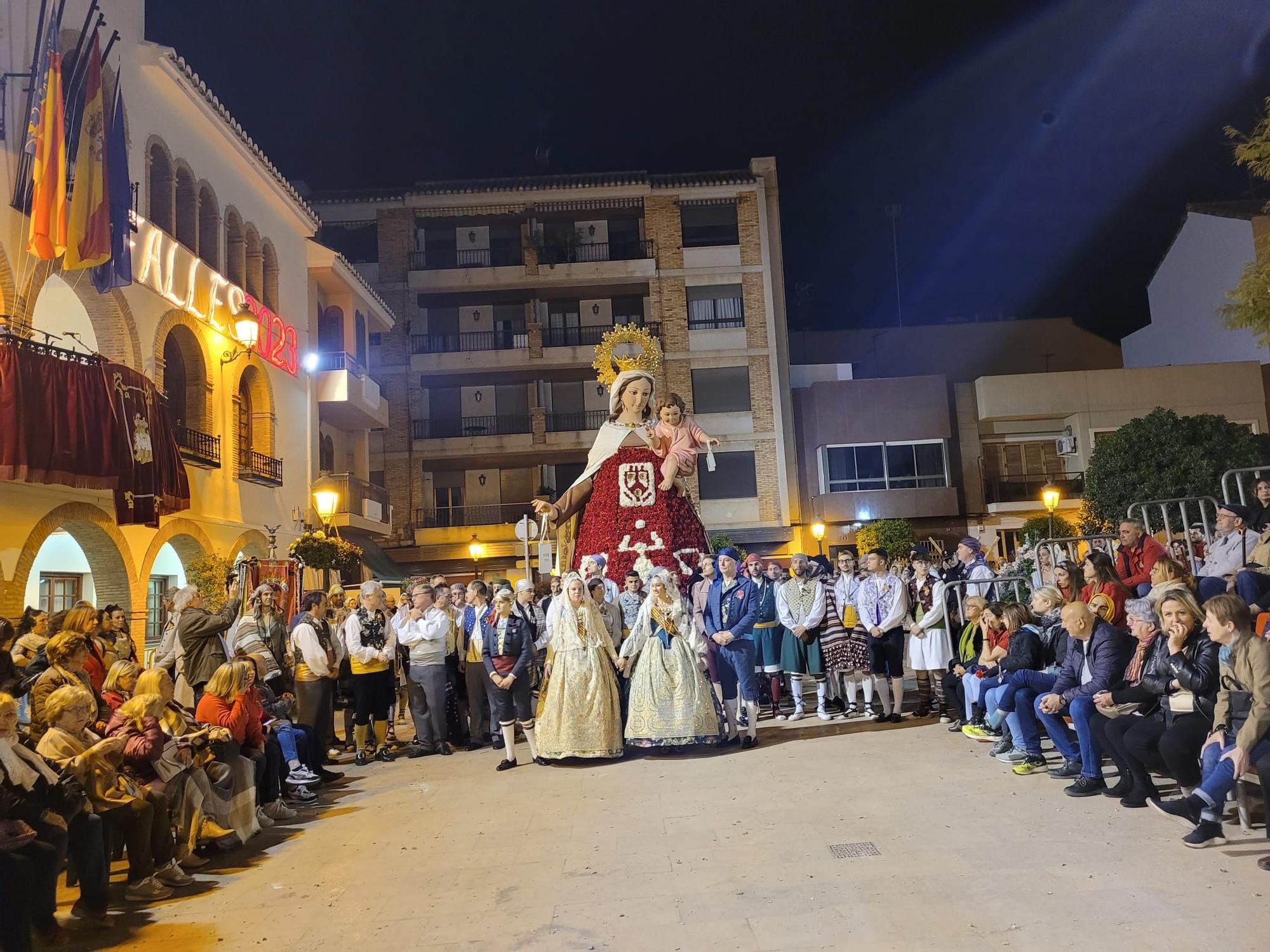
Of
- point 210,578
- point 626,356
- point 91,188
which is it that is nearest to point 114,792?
point 626,356

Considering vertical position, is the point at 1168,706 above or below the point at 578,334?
below

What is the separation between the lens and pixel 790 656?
11969 millimetres

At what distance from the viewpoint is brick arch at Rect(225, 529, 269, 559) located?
1819cm

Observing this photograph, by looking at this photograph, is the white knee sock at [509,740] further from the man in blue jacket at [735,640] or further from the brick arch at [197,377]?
the brick arch at [197,377]

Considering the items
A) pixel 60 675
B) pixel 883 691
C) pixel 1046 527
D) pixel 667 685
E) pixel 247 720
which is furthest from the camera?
pixel 1046 527

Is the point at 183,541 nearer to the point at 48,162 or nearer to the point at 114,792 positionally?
the point at 48,162

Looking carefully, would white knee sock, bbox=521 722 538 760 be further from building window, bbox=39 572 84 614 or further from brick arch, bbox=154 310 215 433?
brick arch, bbox=154 310 215 433

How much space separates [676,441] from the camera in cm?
1211

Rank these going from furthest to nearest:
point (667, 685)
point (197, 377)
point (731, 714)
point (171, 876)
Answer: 1. point (197, 377)
2. point (731, 714)
3. point (667, 685)
4. point (171, 876)

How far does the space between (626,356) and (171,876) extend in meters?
9.27

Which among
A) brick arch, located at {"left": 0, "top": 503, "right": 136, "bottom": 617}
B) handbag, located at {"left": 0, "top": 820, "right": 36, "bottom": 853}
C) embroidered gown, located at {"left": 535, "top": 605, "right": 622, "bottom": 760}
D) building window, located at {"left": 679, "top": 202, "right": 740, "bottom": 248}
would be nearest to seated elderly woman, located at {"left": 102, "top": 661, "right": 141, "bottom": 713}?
handbag, located at {"left": 0, "top": 820, "right": 36, "bottom": 853}

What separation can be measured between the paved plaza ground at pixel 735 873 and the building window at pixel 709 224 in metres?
28.7

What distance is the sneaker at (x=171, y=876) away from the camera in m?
6.07

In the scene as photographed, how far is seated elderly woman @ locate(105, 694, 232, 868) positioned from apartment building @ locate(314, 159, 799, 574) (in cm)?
2667
